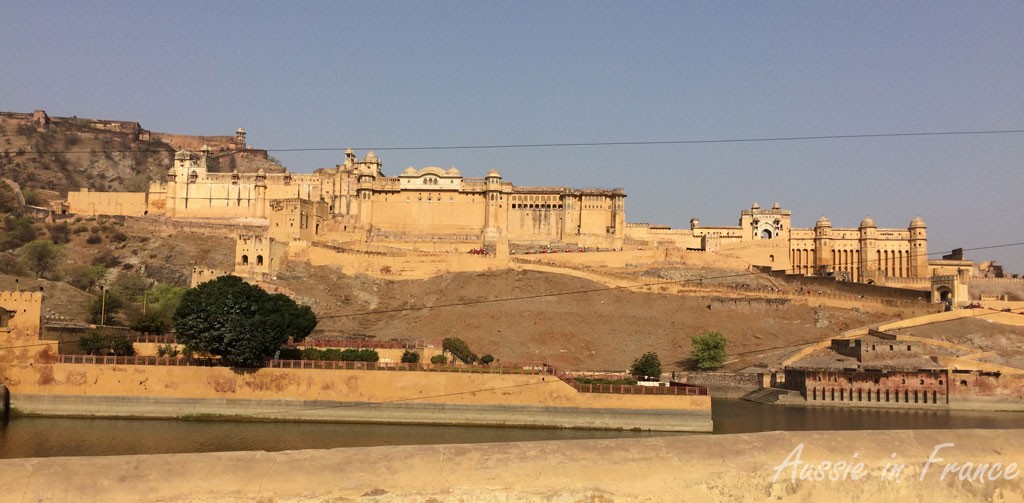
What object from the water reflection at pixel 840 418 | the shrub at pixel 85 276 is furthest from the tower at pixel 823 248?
the shrub at pixel 85 276

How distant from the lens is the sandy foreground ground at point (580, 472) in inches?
280

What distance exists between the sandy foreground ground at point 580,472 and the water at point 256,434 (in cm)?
1648

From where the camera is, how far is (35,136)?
379 feet

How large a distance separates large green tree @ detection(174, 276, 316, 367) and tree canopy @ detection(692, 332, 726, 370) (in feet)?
85.1

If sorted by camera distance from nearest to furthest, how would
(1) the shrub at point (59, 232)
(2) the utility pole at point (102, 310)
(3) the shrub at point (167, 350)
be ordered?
(3) the shrub at point (167, 350)
(2) the utility pole at point (102, 310)
(1) the shrub at point (59, 232)

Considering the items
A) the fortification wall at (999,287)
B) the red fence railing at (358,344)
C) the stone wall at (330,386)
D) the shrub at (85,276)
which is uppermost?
the fortification wall at (999,287)

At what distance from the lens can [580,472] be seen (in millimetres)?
7336

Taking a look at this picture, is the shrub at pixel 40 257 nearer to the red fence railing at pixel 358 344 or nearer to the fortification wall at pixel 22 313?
the fortification wall at pixel 22 313

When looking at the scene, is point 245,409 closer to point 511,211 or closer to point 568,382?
point 568,382

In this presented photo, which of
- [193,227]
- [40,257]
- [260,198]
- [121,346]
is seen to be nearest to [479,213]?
[260,198]

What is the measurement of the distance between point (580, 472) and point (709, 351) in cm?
4540

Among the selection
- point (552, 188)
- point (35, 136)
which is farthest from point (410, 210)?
point (35, 136)

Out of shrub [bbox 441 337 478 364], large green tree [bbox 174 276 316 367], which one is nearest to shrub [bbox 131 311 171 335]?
large green tree [bbox 174 276 316 367]

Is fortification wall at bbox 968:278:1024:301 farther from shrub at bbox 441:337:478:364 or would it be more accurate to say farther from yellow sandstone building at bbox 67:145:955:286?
shrub at bbox 441:337:478:364
